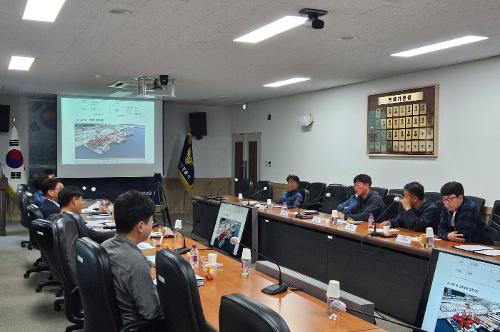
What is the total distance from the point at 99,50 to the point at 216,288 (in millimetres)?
3668

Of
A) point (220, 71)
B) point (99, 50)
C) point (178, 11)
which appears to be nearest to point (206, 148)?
point (220, 71)

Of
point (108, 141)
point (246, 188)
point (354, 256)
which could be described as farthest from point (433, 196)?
point (108, 141)

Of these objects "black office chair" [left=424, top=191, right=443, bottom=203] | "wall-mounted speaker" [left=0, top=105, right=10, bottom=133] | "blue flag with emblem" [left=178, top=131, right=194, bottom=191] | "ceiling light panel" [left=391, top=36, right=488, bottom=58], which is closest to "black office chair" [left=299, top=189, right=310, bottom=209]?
"black office chair" [left=424, top=191, right=443, bottom=203]

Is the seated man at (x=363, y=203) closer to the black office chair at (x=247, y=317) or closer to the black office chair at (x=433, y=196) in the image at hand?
the black office chair at (x=433, y=196)

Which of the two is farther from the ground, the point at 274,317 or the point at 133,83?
the point at 133,83

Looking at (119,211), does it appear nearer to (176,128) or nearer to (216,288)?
(216,288)

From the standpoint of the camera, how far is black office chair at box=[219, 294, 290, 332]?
112 cm

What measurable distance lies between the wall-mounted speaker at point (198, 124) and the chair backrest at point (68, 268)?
807 cm

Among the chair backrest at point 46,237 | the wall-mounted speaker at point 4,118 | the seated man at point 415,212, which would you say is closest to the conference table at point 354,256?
the seated man at point 415,212

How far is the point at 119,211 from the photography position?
2.27m

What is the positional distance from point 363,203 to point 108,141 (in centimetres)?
574

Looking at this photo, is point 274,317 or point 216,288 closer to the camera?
point 274,317

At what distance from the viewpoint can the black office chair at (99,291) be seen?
78.9 inches

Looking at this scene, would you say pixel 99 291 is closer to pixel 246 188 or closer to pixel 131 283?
pixel 131 283
